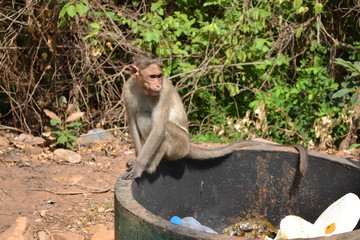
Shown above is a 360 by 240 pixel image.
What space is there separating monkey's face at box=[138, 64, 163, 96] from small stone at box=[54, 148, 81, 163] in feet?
7.34

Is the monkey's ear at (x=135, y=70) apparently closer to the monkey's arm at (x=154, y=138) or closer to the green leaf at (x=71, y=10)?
the monkey's arm at (x=154, y=138)

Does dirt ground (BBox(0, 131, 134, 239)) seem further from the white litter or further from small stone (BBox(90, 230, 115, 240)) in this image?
the white litter

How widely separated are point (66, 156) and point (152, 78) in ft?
7.93

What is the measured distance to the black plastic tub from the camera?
3958 millimetres

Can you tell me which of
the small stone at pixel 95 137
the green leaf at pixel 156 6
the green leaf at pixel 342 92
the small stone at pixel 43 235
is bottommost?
the small stone at pixel 95 137

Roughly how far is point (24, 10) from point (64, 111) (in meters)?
1.58

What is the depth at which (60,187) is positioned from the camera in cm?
567

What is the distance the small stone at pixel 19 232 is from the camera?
420cm

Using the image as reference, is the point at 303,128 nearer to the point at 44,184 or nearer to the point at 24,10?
the point at 44,184

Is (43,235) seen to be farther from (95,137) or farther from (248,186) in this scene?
(95,137)

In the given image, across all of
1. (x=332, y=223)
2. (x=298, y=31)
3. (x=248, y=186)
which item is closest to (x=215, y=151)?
(x=248, y=186)

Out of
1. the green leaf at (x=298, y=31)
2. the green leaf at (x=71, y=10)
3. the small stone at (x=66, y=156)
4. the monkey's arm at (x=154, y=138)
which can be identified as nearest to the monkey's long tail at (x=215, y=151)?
the monkey's arm at (x=154, y=138)

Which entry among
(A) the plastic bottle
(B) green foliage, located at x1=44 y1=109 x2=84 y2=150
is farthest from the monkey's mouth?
(B) green foliage, located at x1=44 y1=109 x2=84 y2=150

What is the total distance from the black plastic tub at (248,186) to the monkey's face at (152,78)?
2.16ft
